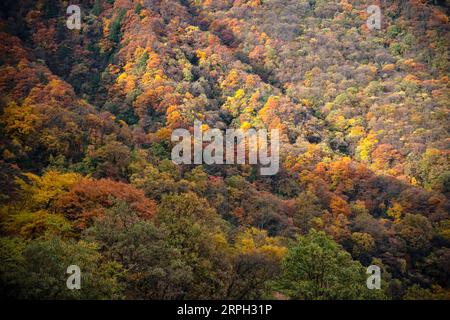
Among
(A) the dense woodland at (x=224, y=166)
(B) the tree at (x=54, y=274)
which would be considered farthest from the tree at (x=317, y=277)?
(B) the tree at (x=54, y=274)

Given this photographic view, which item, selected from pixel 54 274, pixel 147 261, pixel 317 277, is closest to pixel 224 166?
pixel 317 277

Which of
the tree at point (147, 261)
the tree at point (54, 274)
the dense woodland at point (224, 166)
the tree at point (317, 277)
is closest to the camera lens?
the tree at point (54, 274)

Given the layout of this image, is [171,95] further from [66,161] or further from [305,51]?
[305,51]

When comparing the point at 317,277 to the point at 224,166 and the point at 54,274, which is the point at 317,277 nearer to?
the point at 54,274

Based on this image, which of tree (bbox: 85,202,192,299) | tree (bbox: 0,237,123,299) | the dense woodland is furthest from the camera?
the dense woodland

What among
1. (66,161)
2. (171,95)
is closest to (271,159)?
(171,95)

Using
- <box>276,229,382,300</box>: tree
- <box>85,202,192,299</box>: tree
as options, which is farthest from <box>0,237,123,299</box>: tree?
<box>276,229,382,300</box>: tree

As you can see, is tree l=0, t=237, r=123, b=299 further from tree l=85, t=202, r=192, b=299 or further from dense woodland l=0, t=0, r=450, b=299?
tree l=85, t=202, r=192, b=299

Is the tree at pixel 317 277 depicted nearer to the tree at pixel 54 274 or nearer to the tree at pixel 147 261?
the tree at pixel 147 261
